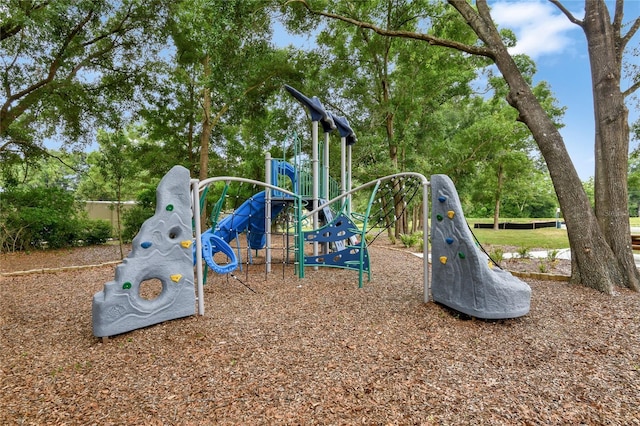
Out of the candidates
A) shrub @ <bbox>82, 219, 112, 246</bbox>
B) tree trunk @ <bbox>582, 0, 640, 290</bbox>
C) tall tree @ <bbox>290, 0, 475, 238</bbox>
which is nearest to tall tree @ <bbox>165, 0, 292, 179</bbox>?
tall tree @ <bbox>290, 0, 475, 238</bbox>

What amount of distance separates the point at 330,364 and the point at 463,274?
6.20 ft

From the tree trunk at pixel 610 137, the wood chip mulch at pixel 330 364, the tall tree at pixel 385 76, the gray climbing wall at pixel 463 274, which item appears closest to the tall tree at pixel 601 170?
the tree trunk at pixel 610 137

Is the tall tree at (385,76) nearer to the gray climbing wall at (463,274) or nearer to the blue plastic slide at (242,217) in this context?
the blue plastic slide at (242,217)

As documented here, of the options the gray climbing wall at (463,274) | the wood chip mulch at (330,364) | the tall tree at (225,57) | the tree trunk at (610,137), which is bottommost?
the wood chip mulch at (330,364)

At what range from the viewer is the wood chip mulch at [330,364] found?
2135 mm

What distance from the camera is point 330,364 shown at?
2.71 metres

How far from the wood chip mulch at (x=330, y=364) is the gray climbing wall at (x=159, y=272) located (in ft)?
0.59

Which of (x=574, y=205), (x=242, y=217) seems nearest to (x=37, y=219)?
(x=242, y=217)

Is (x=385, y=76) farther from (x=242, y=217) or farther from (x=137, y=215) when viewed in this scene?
(x=137, y=215)

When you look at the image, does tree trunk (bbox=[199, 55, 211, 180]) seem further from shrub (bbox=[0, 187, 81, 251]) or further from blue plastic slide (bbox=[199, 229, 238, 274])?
blue plastic slide (bbox=[199, 229, 238, 274])

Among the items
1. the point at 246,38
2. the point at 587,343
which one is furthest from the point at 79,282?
the point at 587,343

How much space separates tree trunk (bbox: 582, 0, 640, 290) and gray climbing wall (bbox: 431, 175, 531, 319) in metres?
2.32

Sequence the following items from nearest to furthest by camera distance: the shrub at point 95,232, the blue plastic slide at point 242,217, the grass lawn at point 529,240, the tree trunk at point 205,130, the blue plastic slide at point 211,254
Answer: the blue plastic slide at point 211,254
the blue plastic slide at point 242,217
the tree trunk at point 205,130
the shrub at point 95,232
the grass lawn at point 529,240

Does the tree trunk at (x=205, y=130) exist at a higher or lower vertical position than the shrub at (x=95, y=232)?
higher
